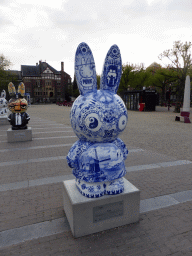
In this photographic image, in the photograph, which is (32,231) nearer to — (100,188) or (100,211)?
(100,211)

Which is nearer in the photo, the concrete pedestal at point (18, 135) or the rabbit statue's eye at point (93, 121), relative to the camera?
the rabbit statue's eye at point (93, 121)

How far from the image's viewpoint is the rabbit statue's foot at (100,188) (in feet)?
9.64

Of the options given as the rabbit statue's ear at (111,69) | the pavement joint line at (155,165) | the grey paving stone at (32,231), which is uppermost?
the rabbit statue's ear at (111,69)

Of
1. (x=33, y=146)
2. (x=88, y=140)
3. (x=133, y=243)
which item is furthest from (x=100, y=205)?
(x=33, y=146)

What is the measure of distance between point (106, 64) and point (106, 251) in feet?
8.57

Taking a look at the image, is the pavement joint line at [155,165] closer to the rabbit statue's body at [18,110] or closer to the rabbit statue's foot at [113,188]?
the rabbit statue's foot at [113,188]

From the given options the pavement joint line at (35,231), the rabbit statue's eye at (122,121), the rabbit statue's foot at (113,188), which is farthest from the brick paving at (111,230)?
the rabbit statue's eye at (122,121)

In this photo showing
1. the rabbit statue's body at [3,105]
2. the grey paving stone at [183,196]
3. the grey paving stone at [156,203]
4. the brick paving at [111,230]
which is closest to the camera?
the brick paving at [111,230]

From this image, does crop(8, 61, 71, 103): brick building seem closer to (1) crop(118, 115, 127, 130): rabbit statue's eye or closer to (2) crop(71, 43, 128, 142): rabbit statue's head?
(2) crop(71, 43, 128, 142): rabbit statue's head

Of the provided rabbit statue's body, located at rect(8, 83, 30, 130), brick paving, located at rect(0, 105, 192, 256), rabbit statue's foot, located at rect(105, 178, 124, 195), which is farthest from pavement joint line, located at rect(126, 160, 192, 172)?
rabbit statue's body, located at rect(8, 83, 30, 130)

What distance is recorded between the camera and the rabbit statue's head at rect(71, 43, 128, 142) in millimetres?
2779

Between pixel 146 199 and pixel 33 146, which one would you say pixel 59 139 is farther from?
pixel 146 199

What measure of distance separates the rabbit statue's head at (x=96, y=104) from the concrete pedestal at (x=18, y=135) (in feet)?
20.7

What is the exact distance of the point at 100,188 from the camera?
2.97m
